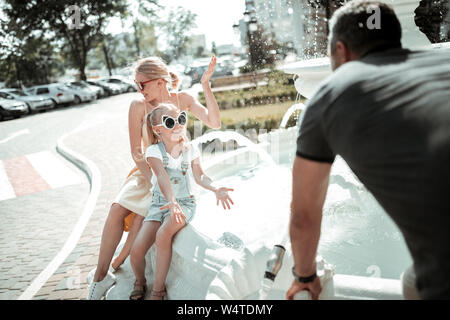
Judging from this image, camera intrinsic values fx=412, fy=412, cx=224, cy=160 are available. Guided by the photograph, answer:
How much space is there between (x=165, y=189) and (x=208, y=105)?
2.92 ft

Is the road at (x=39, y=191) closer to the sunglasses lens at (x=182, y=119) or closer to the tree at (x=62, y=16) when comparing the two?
the sunglasses lens at (x=182, y=119)

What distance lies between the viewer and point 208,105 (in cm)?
330

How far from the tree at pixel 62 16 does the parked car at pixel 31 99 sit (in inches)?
214

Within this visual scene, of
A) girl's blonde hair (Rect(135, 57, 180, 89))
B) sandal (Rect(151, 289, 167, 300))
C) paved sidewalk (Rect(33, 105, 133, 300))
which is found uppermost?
girl's blonde hair (Rect(135, 57, 180, 89))

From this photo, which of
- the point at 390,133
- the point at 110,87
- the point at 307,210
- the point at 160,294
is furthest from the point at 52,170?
the point at 110,87

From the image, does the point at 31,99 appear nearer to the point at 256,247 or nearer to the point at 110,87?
the point at 110,87

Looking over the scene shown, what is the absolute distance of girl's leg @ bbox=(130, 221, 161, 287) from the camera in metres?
2.81

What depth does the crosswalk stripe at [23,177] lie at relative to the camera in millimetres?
7895

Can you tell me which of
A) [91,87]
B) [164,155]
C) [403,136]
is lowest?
[91,87]

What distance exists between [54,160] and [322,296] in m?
9.61

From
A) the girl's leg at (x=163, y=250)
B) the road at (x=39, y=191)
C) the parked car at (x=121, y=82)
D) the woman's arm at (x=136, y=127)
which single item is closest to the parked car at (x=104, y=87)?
the parked car at (x=121, y=82)

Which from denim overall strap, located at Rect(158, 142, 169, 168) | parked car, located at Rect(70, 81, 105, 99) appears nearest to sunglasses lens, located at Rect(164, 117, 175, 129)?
denim overall strap, located at Rect(158, 142, 169, 168)

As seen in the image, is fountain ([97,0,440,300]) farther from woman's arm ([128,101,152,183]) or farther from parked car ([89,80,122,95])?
parked car ([89,80,122,95])

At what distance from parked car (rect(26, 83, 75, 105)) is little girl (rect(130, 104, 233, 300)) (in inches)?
935
